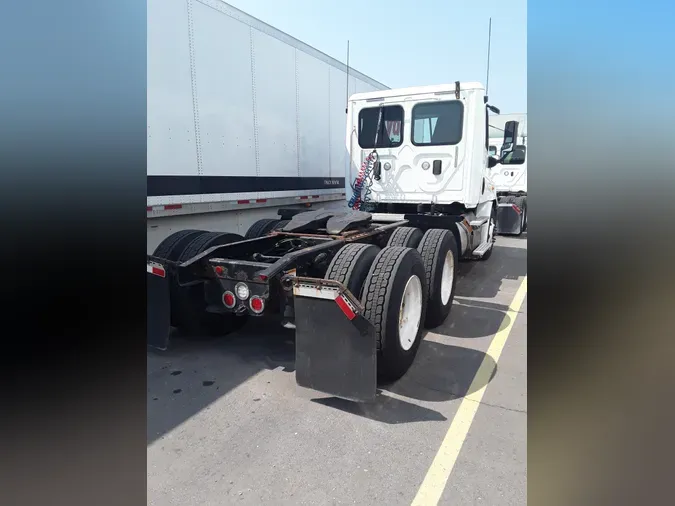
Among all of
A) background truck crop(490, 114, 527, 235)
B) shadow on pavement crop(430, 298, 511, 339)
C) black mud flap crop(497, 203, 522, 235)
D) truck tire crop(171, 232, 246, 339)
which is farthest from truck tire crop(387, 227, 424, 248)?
black mud flap crop(497, 203, 522, 235)

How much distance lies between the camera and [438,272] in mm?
5383

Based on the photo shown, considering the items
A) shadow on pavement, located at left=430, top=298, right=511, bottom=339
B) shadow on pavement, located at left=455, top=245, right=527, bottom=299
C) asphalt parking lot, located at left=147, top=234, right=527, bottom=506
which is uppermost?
shadow on pavement, located at left=455, top=245, right=527, bottom=299

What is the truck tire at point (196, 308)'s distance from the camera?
177 inches

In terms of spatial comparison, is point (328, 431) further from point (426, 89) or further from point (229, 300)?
point (426, 89)

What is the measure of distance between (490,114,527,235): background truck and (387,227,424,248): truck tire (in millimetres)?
7034

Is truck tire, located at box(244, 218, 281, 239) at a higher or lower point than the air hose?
lower

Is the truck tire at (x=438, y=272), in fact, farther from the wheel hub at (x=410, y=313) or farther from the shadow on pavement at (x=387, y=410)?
the shadow on pavement at (x=387, y=410)

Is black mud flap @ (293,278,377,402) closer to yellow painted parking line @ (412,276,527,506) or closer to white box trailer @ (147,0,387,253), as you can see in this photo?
yellow painted parking line @ (412,276,527,506)

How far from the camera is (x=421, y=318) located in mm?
4465

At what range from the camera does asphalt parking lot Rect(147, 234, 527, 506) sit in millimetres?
2625

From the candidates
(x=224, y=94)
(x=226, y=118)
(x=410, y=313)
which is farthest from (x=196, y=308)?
(x=224, y=94)

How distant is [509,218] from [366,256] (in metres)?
9.66

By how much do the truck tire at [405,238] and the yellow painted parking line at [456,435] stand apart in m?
1.48

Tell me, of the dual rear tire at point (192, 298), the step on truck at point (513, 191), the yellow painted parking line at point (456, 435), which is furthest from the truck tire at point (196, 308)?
the step on truck at point (513, 191)
